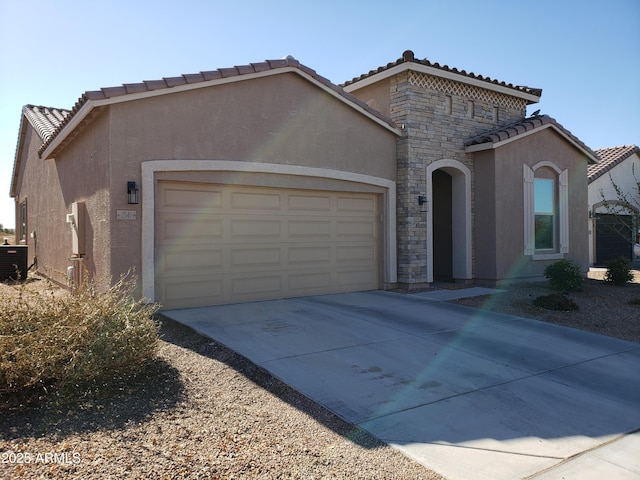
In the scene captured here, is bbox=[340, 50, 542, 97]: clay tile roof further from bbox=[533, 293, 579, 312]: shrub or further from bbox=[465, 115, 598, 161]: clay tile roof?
bbox=[533, 293, 579, 312]: shrub

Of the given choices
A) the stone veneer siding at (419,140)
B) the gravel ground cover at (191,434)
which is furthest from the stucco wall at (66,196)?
the stone veneer siding at (419,140)

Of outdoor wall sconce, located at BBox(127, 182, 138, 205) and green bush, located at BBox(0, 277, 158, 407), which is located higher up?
outdoor wall sconce, located at BBox(127, 182, 138, 205)

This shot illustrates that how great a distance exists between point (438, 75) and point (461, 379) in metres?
8.68

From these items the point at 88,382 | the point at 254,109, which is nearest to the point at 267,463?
the point at 88,382

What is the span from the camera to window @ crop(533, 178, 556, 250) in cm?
1373

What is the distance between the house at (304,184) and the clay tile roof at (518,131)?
0.15 feet

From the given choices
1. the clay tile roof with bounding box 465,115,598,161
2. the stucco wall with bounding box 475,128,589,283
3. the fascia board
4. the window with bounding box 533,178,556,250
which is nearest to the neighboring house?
the window with bounding box 533,178,556,250

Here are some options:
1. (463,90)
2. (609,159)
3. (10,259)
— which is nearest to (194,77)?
(463,90)

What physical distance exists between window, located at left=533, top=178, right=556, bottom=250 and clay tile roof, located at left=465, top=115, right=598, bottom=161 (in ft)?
4.86

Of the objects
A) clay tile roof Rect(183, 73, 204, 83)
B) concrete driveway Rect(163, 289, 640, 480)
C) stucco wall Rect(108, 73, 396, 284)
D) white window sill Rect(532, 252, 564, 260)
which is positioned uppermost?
clay tile roof Rect(183, 73, 204, 83)

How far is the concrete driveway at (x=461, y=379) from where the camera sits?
4.07m

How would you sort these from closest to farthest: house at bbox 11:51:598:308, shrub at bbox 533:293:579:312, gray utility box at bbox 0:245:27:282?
house at bbox 11:51:598:308, shrub at bbox 533:293:579:312, gray utility box at bbox 0:245:27:282

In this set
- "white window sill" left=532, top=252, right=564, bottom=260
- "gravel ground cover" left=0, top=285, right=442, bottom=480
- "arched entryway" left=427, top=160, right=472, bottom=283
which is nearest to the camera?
"gravel ground cover" left=0, top=285, right=442, bottom=480

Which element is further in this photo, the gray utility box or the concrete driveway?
the gray utility box
